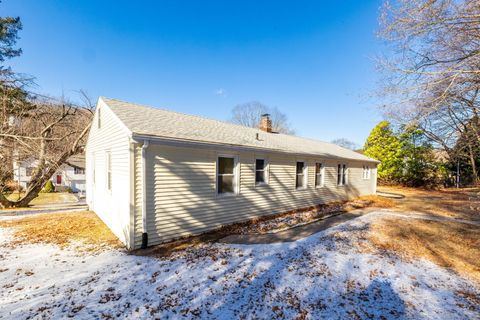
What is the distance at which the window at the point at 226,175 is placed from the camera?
25.0 ft

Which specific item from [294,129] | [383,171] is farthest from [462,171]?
[294,129]

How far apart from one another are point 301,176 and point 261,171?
310cm

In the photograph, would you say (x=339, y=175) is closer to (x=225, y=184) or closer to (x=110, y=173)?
(x=225, y=184)

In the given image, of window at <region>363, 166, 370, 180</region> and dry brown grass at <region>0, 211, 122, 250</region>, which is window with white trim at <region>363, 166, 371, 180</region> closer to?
window at <region>363, 166, 370, 180</region>

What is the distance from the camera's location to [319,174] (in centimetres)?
1211

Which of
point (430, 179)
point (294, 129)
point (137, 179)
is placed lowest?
point (430, 179)

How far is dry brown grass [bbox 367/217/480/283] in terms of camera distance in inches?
207

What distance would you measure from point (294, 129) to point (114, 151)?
41.3m

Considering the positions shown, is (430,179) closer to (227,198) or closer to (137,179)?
(227,198)

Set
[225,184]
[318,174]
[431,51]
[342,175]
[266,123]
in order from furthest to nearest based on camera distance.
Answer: [266,123] < [342,175] < [318,174] < [225,184] < [431,51]

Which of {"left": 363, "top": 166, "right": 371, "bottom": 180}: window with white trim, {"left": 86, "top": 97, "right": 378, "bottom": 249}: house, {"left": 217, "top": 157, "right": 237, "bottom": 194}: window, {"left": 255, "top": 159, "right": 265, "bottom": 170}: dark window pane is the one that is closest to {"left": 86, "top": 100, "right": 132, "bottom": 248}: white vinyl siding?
{"left": 86, "top": 97, "right": 378, "bottom": 249}: house

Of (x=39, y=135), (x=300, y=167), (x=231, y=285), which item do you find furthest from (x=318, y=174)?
(x=39, y=135)

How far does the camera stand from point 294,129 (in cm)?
4444

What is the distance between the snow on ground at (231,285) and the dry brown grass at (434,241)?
2.01 ft
